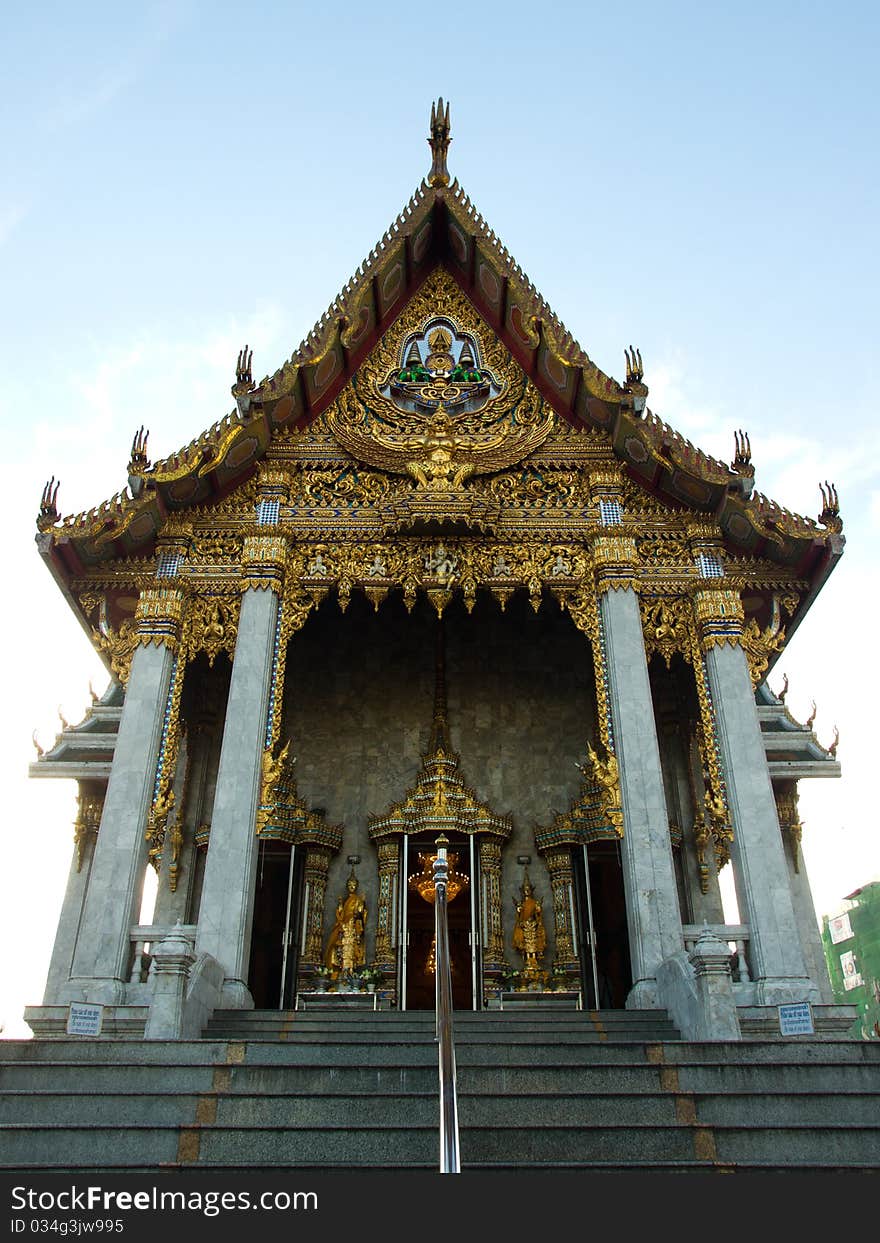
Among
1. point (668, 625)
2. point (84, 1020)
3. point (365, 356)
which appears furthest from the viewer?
point (365, 356)

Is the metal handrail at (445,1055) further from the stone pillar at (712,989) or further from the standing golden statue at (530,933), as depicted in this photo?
the standing golden statue at (530,933)

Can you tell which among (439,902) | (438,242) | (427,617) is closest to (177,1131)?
(439,902)

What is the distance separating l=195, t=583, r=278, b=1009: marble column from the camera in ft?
30.4

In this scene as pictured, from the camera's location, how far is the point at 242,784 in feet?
33.4

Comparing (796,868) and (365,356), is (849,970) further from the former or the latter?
(365,356)

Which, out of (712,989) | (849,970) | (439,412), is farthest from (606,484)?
(849,970)

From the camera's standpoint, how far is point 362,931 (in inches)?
493

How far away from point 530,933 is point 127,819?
5435mm

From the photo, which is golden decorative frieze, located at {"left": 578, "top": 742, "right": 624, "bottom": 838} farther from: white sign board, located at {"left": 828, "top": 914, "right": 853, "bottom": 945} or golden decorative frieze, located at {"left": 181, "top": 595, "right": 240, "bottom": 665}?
white sign board, located at {"left": 828, "top": 914, "right": 853, "bottom": 945}

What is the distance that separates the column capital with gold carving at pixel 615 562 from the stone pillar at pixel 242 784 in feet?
12.6

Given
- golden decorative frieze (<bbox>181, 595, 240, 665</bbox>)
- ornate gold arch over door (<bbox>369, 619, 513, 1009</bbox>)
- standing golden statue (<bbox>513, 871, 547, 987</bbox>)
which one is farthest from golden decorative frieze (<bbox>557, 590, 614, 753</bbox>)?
golden decorative frieze (<bbox>181, 595, 240, 665</bbox>)

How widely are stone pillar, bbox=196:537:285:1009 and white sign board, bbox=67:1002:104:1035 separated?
140cm

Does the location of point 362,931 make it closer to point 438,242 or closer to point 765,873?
point 765,873

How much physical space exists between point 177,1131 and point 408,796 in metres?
7.94
